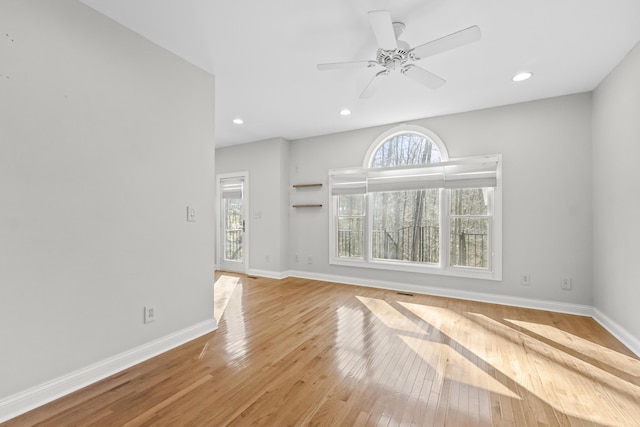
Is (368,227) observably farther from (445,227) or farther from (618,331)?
(618,331)

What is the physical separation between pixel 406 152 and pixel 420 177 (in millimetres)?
506

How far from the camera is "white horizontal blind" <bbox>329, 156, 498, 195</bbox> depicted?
377 cm

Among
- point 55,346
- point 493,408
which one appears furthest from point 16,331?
point 493,408

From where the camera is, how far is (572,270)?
334cm

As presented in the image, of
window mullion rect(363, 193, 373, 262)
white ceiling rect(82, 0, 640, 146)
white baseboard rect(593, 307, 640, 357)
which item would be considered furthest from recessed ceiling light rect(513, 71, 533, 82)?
white baseboard rect(593, 307, 640, 357)

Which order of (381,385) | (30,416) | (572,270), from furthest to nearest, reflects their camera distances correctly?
(572,270) < (381,385) < (30,416)

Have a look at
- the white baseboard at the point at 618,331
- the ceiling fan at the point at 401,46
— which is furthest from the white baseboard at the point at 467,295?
the ceiling fan at the point at 401,46

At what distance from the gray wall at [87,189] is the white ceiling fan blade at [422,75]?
6.44ft

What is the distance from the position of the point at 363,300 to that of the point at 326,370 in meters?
1.80

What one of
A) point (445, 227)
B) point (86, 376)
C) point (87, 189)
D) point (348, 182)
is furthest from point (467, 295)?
point (87, 189)

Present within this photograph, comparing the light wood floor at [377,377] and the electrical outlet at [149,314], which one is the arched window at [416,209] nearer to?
the light wood floor at [377,377]

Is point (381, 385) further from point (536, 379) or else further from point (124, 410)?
point (124, 410)

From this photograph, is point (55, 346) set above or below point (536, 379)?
above

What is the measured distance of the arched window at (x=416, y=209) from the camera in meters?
3.84
